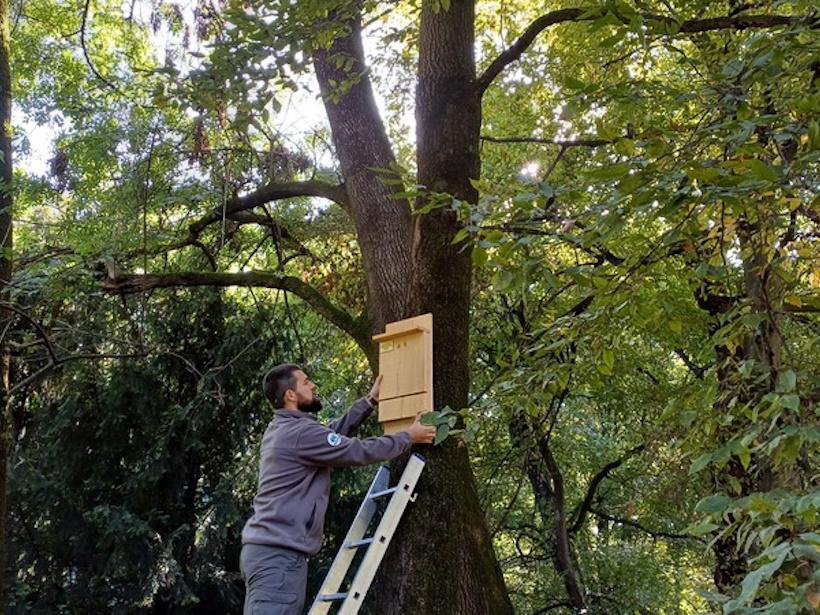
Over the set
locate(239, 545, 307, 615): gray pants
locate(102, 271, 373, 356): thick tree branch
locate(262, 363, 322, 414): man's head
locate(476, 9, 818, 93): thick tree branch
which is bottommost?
locate(239, 545, 307, 615): gray pants

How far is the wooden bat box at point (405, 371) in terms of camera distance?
3.22m

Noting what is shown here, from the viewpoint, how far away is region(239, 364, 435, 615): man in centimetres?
297

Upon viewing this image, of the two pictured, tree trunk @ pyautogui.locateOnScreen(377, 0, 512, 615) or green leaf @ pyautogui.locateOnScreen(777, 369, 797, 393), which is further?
tree trunk @ pyautogui.locateOnScreen(377, 0, 512, 615)

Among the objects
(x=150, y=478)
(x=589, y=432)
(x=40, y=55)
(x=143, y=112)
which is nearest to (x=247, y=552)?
(x=150, y=478)

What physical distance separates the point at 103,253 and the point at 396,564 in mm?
2730

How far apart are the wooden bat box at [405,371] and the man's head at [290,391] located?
34 centimetres

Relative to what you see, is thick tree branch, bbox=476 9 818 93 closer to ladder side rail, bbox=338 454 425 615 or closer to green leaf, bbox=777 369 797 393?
green leaf, bbox=777 369 797 393

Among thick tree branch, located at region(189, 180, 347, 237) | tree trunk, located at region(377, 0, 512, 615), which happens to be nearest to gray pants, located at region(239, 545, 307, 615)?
tree trunk, located at region(377, 0, 512, 615)

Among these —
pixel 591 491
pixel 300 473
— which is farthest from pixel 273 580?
pixel 591 491

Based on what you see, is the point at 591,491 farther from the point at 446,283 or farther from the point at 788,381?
the point at 788,381

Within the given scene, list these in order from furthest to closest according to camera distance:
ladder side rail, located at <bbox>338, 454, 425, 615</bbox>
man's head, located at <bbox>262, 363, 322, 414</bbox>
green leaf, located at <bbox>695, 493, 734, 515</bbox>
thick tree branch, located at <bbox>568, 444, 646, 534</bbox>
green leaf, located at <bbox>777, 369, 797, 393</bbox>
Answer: thick tree branch, located at <bbox>568, 444, 646, 534</bbox>
man's head, located at <bbox>262, 363, 322, 414</bbox>
ladder side rail, located at <bbox>338, 454, 425, 615</bbox>
green leaf, located at <bbox>777, 369, 797, 393</bbox>
green leaf, located at <bbox>695, 493, 734, 515</bbox>

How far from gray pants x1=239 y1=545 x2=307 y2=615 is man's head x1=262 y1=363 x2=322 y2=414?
66 centimetres

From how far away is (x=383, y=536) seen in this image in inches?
116

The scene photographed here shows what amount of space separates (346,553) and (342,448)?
524 mm
